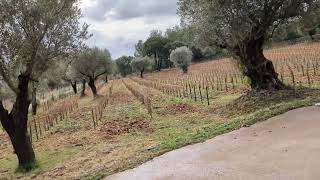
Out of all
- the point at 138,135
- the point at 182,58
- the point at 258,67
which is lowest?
the point at 138,135

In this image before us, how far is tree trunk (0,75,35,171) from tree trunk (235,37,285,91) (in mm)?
13737

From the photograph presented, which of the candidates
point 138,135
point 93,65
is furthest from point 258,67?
point 93,65

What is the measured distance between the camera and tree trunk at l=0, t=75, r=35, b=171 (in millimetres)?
20797

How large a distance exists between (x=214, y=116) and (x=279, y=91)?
12.8 ft

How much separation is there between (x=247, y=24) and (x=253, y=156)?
1523 cm

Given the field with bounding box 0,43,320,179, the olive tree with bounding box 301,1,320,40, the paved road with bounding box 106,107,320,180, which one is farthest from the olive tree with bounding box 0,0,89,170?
the olive tree with bounding box 301,1,320,40

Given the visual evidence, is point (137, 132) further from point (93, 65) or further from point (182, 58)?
point (182, 58)

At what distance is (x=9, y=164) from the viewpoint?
23.8 meters

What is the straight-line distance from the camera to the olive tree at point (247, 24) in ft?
88.0

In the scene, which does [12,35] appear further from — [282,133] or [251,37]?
[251,37]

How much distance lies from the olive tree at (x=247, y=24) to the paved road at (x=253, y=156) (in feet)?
34.2

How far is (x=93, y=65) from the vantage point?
227 feet

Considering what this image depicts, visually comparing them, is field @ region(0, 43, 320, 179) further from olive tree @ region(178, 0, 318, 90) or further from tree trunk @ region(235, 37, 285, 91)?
olive tree @ region(178, 0, 318, 90)

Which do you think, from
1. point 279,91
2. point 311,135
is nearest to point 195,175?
point 311,135
